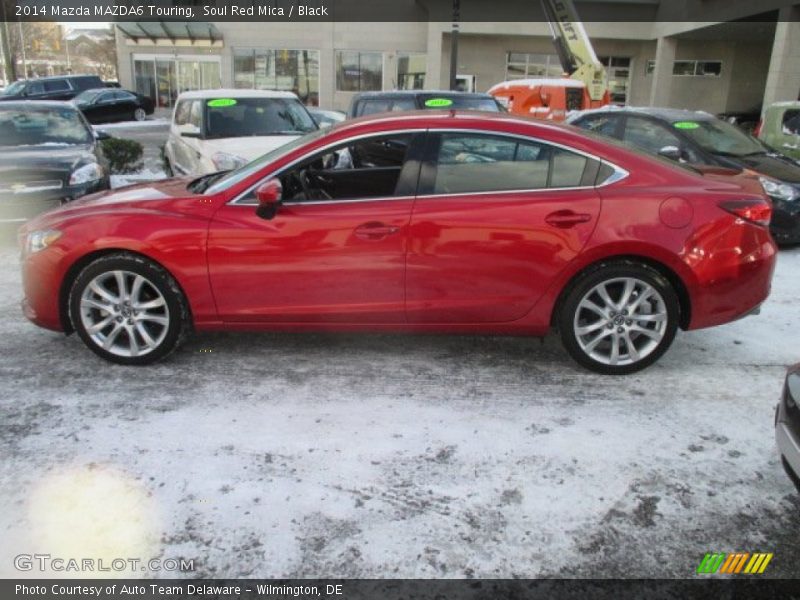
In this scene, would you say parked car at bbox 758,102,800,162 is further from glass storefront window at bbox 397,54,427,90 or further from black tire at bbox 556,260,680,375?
glass storefront window at bbox 397,54,427,90

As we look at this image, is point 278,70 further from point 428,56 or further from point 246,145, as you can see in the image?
point 246,145

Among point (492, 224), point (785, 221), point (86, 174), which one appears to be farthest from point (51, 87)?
point (492, 224)

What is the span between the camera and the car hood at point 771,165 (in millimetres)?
7258

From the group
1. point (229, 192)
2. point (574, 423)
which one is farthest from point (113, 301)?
point (574, 423)

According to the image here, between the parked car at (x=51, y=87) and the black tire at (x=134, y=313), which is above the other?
the parked car at (x=51, y=87)

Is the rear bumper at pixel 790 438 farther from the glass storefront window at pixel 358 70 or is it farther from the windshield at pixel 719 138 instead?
the glass storefront window at pixel 358 70

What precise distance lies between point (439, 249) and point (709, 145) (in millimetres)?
5270

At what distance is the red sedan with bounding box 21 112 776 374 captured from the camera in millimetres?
3934

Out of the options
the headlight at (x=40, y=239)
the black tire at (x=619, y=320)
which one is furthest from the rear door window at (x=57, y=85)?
the black tire at (x=619, y=320)

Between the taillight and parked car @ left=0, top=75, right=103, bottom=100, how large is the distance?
27.2 m

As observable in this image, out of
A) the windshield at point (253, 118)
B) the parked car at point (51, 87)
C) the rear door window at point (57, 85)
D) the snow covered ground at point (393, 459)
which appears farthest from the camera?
the rear door window at point (57, 85)

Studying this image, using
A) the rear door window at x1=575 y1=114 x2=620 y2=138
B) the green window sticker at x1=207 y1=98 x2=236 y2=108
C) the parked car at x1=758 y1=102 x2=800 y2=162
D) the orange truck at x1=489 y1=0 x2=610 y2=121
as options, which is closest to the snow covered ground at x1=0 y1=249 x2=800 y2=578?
the rear door window at x1=575 y1=114 x2=620 y2=138

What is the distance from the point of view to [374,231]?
394 cm

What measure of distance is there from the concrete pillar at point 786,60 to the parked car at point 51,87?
25857 millimetres
